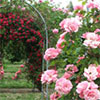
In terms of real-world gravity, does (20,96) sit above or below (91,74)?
below

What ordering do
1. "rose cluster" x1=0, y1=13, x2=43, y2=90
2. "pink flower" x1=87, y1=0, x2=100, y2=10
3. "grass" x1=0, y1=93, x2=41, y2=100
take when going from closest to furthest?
"pink flower" x1=87, y1=0, x2=100, y2=10
"rose cluster" x1=0, y1=13, x2=43, y2=90
"grass" x1=0, y1=93, x2=41, y2=100

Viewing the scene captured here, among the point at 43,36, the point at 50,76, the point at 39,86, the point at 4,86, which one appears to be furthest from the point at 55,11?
the point at 50,76

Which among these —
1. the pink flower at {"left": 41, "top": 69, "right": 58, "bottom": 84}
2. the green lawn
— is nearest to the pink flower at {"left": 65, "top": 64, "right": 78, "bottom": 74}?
the pink flower at {"left": 41, "top": 69, "right": 58, "bottom": 84}

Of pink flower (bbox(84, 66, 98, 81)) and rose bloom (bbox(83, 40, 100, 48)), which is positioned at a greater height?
rose bloom (bbox(83, 40, 100, 48))

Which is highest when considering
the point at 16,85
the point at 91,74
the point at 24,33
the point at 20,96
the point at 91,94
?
the point at 24,33

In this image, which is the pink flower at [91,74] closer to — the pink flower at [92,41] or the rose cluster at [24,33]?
the pink flower at [92,41]

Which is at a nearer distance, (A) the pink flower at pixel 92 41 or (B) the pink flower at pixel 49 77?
(A) the pink flower at pixel 92 41

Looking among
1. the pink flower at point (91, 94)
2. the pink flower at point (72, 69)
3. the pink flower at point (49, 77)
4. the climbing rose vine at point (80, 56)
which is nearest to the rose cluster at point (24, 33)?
the climbing rose vine at point (80, 56)

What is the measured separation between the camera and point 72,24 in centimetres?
201

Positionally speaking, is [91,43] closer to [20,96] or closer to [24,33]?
[24,33]

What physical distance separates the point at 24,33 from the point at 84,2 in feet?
7.82

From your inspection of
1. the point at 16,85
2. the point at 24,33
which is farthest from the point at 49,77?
the point at 16,85

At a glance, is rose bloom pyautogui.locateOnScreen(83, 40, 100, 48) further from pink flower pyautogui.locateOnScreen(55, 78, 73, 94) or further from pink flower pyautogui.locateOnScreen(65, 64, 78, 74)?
pink flower pyautogui.locateOnScreen(65, 64, 78, 74)

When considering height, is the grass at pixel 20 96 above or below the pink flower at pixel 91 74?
below
